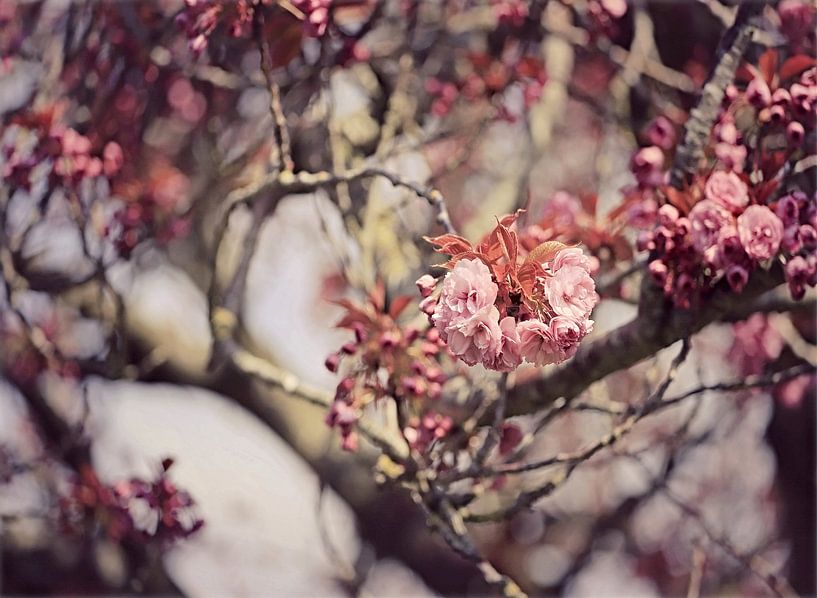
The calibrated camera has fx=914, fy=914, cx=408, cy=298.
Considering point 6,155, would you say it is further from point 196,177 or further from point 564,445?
point 564,445

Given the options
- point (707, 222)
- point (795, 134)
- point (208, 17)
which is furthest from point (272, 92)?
point (795, 134)

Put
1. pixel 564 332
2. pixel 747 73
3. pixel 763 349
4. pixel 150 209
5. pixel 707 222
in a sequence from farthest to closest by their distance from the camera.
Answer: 1. pixel 763 349
2. pixel 150 209
3. pixel 747 73
4. pixel 707 222
5. pixel 564 332

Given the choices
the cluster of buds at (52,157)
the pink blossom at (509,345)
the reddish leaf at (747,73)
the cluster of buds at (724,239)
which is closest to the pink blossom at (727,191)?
the cluster of buds at (724,239)

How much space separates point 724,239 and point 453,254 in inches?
19.1

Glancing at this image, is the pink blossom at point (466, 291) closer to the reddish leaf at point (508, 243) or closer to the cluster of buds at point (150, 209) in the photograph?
the reddish leaf at point (508, 243)

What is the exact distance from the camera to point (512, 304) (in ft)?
4.37

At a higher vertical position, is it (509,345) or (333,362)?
(509,345)

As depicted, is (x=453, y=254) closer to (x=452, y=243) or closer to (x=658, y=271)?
(x=452, y=243)

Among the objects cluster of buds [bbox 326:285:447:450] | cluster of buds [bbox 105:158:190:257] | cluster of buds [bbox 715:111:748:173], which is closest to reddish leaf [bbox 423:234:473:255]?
cluster of buds [bbox 326:285:447:450]

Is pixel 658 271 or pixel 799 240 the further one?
pixel 658 271

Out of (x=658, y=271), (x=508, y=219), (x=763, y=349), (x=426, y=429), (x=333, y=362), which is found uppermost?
(x=508, y=219)

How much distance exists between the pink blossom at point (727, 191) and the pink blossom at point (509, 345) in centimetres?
51

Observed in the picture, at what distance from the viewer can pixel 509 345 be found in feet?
4.25

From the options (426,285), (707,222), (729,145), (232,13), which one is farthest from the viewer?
(232,13)
